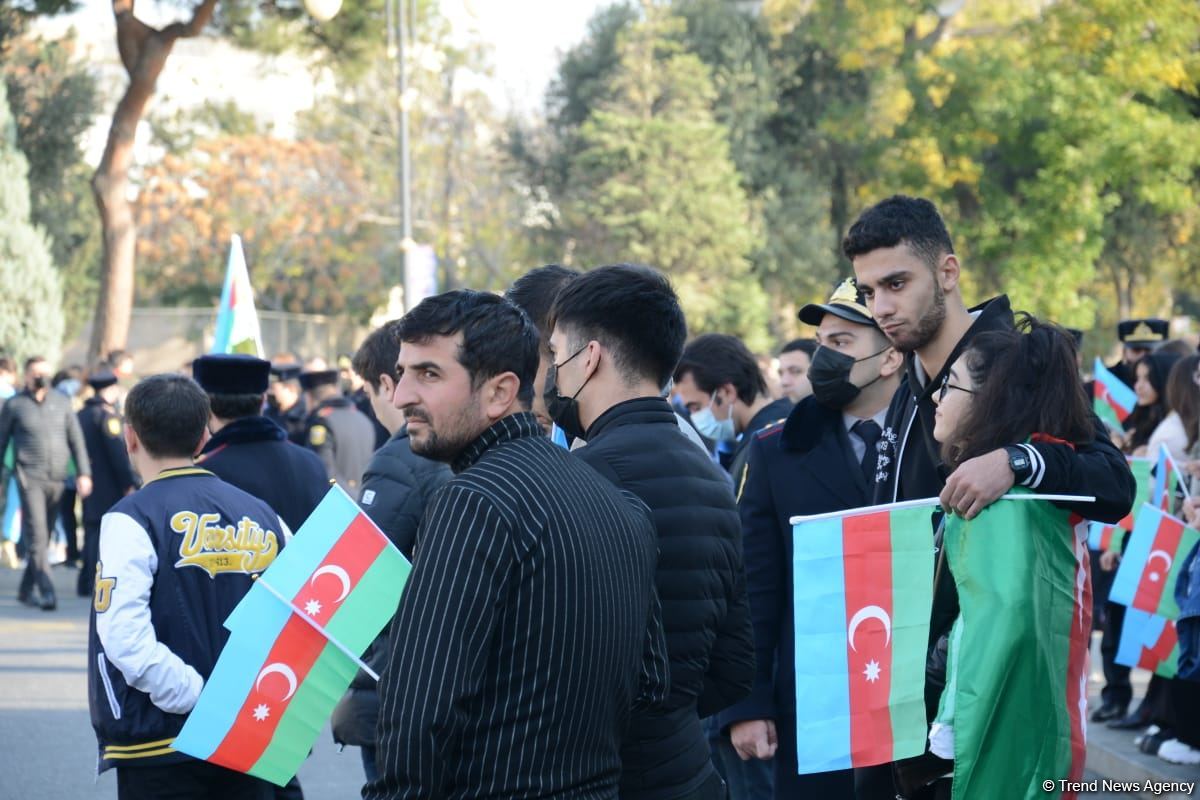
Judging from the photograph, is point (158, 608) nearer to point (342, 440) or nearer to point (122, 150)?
point (342, 440)

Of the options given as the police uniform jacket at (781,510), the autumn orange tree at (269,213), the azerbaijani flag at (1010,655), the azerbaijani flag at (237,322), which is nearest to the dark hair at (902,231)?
the police uniform jacket at (781,510)

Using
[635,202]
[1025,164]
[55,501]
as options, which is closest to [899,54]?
[1025,164]

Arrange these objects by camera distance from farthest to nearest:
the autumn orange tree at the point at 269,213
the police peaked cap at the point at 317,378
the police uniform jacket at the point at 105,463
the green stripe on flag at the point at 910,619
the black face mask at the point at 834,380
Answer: the autumn orange tree at the point at 269,213 → the police peaked cap at the point at 317,378 → the police uniform jacket at the point at 105,463 → the black face mask at the point at 834,380 → the green stripe on flag at the point at 910,619

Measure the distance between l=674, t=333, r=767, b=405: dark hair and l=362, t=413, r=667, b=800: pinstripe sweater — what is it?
150 inches

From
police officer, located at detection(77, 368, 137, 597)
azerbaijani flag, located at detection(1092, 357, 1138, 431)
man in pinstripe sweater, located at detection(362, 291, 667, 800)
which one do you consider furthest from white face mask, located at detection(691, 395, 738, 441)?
police officer, located at detection(77, 368, 137, 597)

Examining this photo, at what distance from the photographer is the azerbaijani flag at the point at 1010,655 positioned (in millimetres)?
3367

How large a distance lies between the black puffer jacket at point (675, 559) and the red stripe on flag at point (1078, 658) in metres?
0.82

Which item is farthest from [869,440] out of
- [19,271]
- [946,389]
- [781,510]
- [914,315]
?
[19,271]

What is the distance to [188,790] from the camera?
4.66m

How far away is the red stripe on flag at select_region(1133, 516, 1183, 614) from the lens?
6781mm

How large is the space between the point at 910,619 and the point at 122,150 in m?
20.5

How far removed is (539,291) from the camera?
4.66 meters

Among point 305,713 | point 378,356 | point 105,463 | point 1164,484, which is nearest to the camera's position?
point 305,713

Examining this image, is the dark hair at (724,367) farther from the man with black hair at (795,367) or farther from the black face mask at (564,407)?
the black face mask at (564,407)
